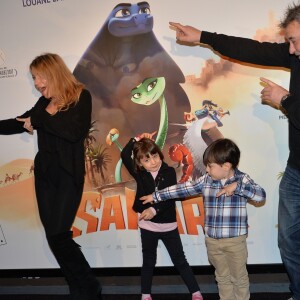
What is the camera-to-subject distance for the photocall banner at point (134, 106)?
2.74 m

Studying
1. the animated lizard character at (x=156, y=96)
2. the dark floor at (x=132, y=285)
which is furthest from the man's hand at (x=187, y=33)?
the dark floor at (x=132, y=285)

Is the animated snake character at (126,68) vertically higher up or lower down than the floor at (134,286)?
higher up

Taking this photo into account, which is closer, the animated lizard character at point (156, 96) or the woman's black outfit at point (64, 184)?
the woman's black outfit at point (64, 184)

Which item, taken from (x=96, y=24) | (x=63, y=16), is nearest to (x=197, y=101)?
(x=96, y=24)

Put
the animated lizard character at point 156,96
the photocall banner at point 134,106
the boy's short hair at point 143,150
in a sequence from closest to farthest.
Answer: the boy's short hair at point 143,150, the photocall banner at point 134,106, the animated lizard character at point 156,96

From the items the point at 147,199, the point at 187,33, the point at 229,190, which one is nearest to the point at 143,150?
the point at 147,199

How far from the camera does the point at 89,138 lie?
2979 millimetres

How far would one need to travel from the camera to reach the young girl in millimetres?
2609

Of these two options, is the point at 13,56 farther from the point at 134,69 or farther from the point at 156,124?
the point at 156,124

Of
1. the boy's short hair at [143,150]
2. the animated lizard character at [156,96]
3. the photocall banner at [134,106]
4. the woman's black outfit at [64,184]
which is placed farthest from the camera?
the animated lizard character at [156,96]

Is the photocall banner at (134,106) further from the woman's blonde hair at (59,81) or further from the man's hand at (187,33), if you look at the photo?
the woman's blonde hair at (59,81)

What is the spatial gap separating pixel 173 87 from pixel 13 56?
1.13 m

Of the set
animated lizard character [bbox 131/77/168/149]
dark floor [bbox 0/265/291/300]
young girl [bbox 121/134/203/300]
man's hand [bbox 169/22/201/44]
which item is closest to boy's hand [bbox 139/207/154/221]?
young girl [bbox 121/134/203/300]

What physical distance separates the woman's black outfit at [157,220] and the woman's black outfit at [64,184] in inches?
12.7
